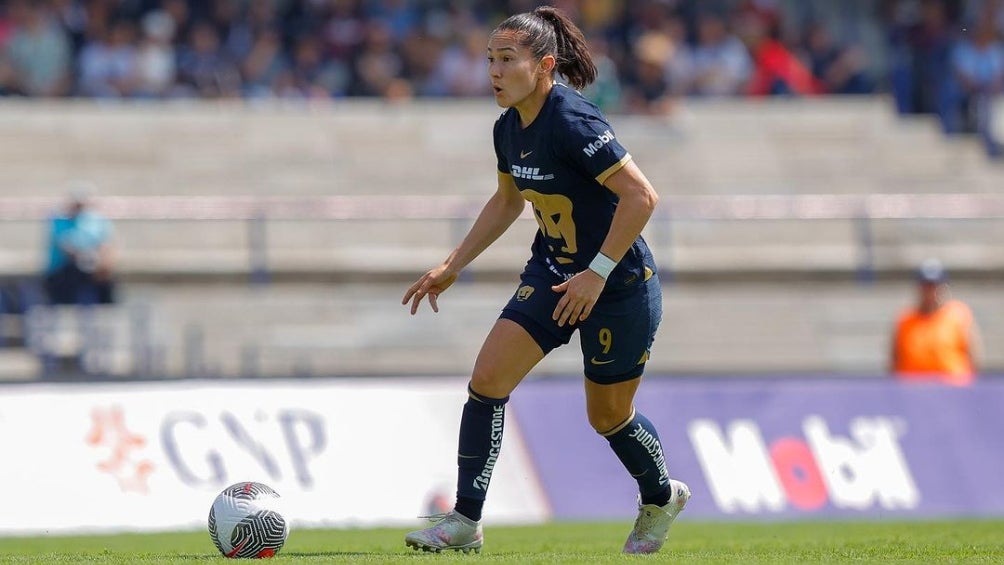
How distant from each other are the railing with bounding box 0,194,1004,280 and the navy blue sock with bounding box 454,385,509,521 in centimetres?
910

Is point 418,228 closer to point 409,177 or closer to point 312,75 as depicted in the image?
point 409,177

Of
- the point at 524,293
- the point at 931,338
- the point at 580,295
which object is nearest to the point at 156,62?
the point at 931,338

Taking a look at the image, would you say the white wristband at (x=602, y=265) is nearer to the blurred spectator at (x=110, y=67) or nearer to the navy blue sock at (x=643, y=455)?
the navy blue sock at (x=643, y=455)

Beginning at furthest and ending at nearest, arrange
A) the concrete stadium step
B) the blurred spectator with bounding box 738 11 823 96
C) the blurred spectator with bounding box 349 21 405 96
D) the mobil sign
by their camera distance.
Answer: the blurred spectator with bounding box 738 11 823 96 → the blurred spectator with bounding box 349 21 405 96 → the concrete stadium step → the mobil sign

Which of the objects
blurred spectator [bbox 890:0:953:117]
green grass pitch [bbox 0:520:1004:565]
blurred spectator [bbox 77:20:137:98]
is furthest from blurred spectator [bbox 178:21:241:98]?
green grass pitch [bbox 0:520:1004:565]

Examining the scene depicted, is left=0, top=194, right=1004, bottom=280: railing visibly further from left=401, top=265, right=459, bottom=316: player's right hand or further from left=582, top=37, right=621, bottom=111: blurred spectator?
left=401, top=265, right=459, bottom=316: player's right hand

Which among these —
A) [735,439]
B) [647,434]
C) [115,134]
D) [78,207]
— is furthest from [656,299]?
[115,134]

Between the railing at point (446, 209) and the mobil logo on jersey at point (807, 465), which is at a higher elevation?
the railing at point (446, 209)

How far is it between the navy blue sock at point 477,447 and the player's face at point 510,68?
138 cm

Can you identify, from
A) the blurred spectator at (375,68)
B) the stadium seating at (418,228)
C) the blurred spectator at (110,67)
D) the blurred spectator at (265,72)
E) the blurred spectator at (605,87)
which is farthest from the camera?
the blurred spectator at (375,68)

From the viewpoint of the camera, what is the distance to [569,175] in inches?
302

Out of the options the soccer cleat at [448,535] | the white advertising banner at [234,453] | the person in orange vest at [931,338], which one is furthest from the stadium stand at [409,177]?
the soccer cleat at [448,535]

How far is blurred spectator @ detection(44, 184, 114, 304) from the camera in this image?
49.8ft

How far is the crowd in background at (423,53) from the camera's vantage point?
778 inches
